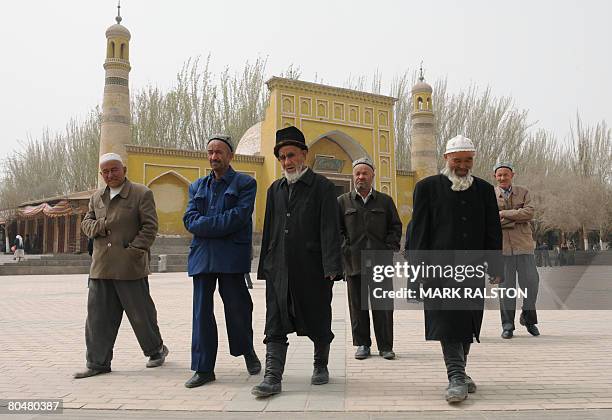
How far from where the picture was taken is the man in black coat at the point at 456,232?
123 inches

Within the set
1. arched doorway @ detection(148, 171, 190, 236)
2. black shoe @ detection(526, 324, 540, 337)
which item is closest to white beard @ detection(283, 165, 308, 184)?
black shoe @ detection(526, 324, 540, 337)

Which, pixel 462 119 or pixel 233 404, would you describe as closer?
pixel 233 404

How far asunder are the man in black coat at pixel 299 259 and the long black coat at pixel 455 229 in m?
0.56

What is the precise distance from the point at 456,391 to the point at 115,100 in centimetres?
2129

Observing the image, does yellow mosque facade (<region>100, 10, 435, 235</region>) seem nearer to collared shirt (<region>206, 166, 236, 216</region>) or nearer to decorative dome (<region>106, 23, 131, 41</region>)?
decorative dome (<region>106, 23, 131, 41</region>)

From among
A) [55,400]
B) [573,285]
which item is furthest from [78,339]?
[573,285]

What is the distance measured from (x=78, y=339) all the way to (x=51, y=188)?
37734mm

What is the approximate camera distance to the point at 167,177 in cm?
2184

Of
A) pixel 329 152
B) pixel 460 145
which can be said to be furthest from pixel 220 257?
pixel 329 152

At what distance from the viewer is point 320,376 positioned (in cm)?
338

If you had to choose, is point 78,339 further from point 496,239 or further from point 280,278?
point 496,239

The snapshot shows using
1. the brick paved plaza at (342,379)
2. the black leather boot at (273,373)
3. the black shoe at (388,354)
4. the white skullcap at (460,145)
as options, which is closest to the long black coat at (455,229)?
the white skullcap at (460,145)

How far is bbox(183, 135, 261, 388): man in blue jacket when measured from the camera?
136 inches

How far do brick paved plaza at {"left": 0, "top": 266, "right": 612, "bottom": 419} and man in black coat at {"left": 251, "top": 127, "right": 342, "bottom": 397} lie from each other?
0.31m
